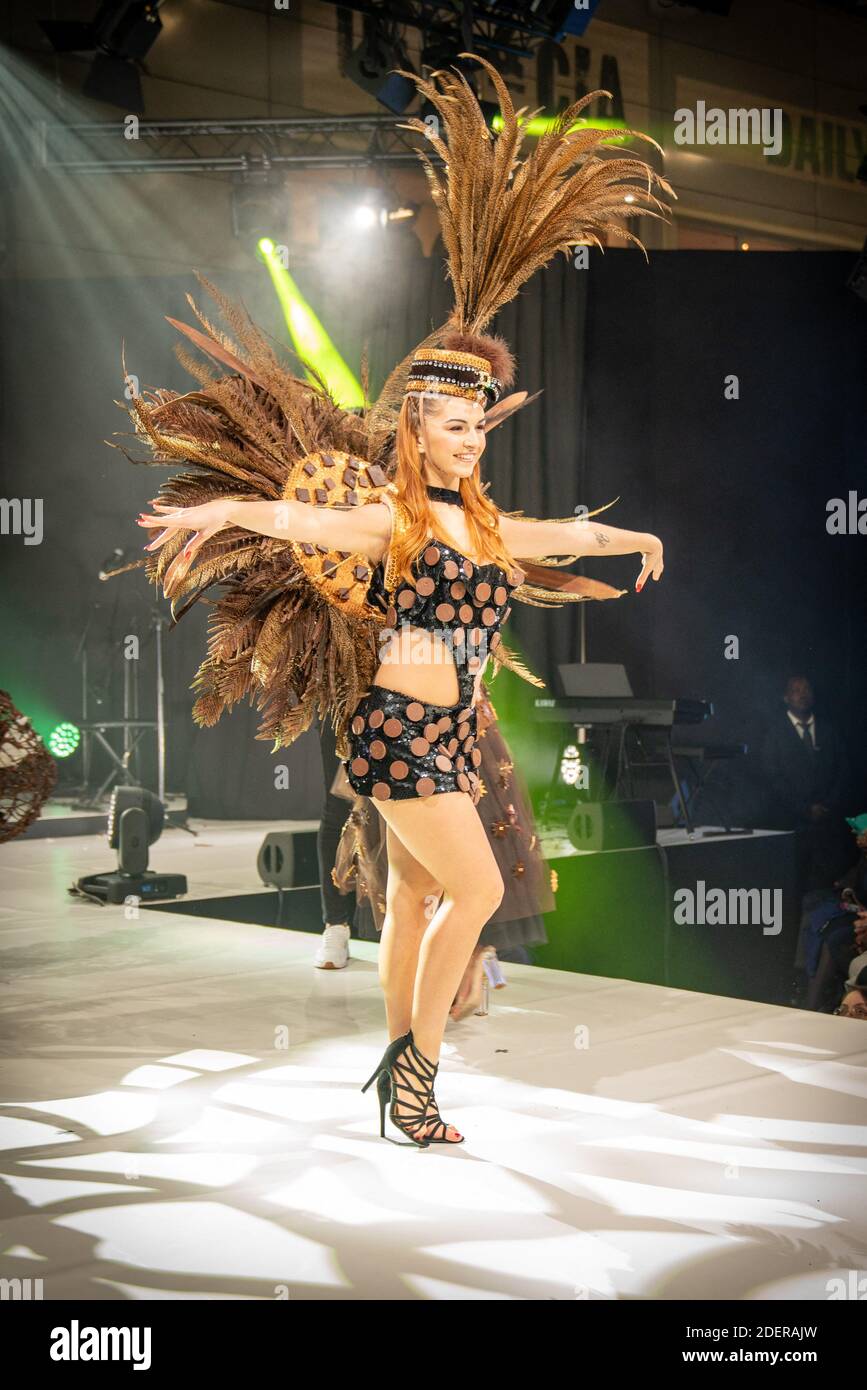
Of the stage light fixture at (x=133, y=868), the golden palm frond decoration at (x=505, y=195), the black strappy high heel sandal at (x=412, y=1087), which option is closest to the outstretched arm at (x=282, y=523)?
the golden palm frond decoration at (x=505, y=195)

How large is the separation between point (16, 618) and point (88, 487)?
3.46 ft

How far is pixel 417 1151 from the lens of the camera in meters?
2.84

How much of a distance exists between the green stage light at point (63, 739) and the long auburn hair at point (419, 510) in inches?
281

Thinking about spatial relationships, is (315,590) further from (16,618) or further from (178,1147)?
(16,618)

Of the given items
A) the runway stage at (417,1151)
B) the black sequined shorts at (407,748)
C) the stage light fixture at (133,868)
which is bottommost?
the runway stage at (417,1151)

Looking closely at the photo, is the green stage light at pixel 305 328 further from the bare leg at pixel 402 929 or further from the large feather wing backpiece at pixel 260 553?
the bare leg at pixel 402 929

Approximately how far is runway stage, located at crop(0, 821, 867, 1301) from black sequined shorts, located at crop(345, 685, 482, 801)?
2.46 feet

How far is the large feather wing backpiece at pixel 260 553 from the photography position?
9.50 feet

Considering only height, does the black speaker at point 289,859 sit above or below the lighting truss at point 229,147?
below

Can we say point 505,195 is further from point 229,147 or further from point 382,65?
point 229,147

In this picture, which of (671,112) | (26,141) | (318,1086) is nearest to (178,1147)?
(318,1086)

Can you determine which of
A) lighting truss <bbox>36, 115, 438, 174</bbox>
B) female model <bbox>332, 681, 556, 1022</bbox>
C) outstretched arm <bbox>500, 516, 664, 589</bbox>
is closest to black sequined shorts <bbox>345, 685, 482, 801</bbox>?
outstretched arm <bbox>500, 516, 664, 589</bbox>

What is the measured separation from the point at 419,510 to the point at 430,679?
34 cm
